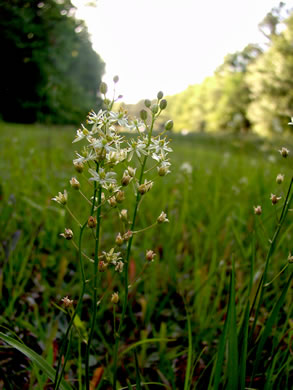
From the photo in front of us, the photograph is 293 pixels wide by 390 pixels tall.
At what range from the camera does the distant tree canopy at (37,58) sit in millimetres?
9664

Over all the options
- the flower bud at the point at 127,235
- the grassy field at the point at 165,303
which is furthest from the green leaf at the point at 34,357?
the flower bud at the point at 127,235

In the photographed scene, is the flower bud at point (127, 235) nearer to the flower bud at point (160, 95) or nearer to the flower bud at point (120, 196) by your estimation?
the flower bud at point (120, 196)

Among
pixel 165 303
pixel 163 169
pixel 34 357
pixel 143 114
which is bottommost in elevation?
pixel 165 303

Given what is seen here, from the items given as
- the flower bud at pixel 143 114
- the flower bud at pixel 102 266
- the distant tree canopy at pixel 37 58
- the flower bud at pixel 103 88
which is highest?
the distant tree canopy at pixel 37 58

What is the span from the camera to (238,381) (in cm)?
90

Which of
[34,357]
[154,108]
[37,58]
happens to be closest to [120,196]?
[154,108]

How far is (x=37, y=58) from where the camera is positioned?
1673cm

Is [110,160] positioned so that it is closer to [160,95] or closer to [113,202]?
[113,202]

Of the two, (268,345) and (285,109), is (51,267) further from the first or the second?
(285,109)

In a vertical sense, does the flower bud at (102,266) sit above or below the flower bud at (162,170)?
below

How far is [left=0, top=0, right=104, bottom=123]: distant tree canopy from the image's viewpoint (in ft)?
31.7

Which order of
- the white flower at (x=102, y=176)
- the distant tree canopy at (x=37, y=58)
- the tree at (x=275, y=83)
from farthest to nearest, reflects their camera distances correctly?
the tree at (x=275, y=83) → the distant tree canopy at (x=37, y=58) → the white flower at (x=102, y=176)

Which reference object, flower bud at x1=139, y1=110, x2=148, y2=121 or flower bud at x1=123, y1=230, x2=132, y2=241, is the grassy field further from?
flower bud at x1=139, y1=110, x2=148, y2=121

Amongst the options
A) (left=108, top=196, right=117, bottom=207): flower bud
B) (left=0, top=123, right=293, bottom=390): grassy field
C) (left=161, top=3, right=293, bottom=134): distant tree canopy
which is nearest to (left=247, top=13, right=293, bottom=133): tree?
(left=161, top=3, right=293, bottom=134): distant tree canopy
